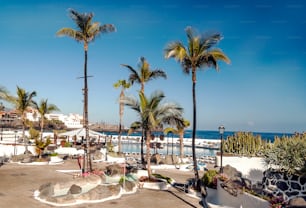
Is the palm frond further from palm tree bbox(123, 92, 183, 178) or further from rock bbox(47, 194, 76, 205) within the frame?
rock bbox(47, 194, 76, 205)

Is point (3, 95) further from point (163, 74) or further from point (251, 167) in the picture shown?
point (251, 167)

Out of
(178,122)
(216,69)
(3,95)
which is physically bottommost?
(178,122)

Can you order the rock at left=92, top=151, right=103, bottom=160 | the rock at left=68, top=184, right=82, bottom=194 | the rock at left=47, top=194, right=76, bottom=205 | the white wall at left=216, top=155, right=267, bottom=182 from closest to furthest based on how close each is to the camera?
the rock at left=47, top=194, right=76, bottom=205
the rock at left=68, top=184, right=82, bottom=194
the white wall at left=216, top=155, right=267, bottom=182
the rock at left=92, top=151, right=103, bottom=160

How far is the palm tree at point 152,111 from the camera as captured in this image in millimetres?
18750

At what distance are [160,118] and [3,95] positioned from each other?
38.9ft

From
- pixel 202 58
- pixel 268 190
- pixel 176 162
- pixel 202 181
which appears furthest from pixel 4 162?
pixel 268 190

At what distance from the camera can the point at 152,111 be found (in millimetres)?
18844

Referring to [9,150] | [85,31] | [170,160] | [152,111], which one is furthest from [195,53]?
[9,150]

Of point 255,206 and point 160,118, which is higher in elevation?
point 160,118

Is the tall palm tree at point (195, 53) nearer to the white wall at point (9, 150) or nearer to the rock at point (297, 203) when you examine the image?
the rock at point (297, 203)

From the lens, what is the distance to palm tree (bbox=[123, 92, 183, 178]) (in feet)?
61.5

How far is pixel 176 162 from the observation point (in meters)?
30.2

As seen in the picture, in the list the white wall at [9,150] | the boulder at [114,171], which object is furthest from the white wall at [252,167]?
the white wall at [9,150]

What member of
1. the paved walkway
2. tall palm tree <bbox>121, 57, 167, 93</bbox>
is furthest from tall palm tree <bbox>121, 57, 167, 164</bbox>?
the paved walkway
